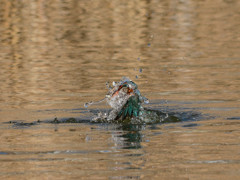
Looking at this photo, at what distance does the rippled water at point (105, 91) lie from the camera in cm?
1009

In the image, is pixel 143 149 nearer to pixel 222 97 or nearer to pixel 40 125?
pixel 40 125

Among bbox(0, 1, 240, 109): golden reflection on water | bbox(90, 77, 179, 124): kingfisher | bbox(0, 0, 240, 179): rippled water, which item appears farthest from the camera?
bbox(0, 1, 240, 109): golden reflection on water

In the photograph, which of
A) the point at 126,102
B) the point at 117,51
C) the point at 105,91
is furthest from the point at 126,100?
the point at 117,51

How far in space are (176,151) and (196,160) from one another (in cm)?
60

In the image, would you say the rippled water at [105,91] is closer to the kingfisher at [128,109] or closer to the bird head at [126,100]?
the kingfisher at [128,109]

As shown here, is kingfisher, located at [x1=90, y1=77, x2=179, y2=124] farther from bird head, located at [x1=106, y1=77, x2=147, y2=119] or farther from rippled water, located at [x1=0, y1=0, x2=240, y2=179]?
rippled water, located at [x1=0, y1=0, x2=240, y2=179]

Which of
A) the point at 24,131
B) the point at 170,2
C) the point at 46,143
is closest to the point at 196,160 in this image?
the point at 46,143

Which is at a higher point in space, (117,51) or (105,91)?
(105,91)

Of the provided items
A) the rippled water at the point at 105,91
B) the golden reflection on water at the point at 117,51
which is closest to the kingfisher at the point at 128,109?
the rippled water at the point at 105,91

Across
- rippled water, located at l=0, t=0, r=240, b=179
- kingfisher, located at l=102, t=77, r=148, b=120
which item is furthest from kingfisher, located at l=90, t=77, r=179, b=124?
rippled water, located at l=0, t=0, r=240, b=179

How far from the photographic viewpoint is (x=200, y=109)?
14.0 metres

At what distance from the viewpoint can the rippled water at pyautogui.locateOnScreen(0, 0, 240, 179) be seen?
1009cm

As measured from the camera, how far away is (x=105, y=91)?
53.2ft

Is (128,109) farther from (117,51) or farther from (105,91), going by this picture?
(117,51)
